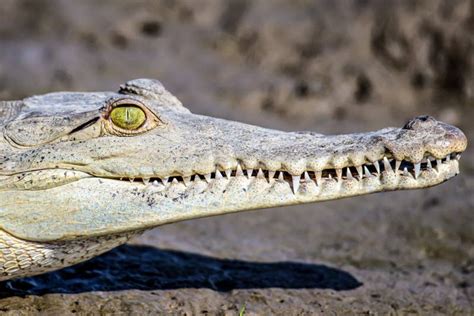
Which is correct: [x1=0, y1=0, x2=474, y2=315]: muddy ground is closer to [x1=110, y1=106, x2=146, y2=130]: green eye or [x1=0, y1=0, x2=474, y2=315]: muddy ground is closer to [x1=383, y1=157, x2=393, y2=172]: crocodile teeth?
[x1=110, y1=106, x2=146, y2=130]: green eye

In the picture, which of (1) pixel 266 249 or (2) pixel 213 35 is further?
(2) pixel 213 35

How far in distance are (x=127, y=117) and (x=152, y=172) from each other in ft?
1.04

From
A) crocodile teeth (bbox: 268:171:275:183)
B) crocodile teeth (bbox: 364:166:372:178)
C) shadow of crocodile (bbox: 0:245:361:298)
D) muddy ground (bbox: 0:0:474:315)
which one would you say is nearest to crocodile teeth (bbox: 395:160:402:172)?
crocodile teeth (bbox: 364:166:372:178)

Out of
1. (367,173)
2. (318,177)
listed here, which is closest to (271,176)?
(318,177)

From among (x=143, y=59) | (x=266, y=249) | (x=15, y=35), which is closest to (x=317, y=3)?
(x=143, y=59)

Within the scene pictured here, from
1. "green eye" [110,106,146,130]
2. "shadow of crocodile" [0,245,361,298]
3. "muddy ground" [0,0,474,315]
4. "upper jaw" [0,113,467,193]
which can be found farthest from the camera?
"muddy ground" [0,0,474,315]

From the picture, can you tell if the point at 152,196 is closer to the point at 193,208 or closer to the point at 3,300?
the point at 193,208

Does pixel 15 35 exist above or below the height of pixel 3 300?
above

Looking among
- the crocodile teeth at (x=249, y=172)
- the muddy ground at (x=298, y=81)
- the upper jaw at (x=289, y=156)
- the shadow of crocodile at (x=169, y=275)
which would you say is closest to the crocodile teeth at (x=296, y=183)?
the upper jaw at (x=289, y=156)

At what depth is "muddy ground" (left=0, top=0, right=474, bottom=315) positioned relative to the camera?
5.84 metres

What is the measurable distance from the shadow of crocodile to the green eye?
114 centimetres

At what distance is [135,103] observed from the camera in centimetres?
411

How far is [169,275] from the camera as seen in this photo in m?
5.07

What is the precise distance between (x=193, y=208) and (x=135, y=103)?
63cm
